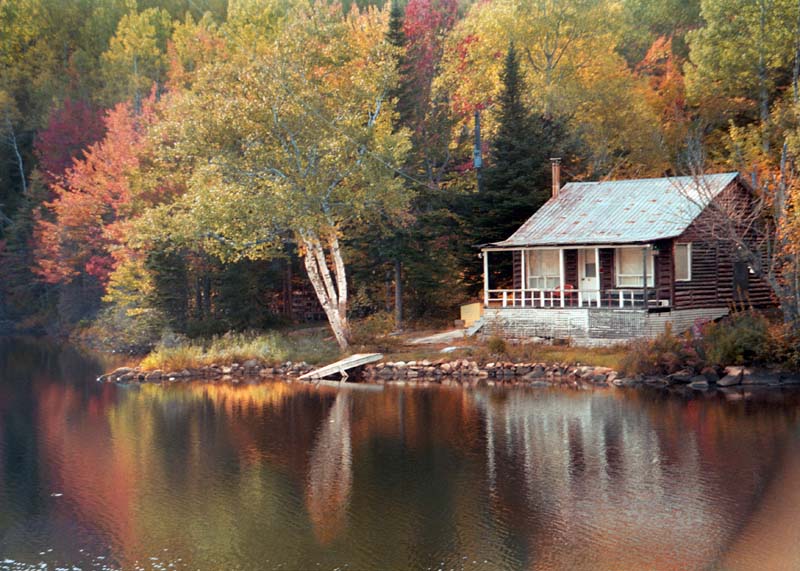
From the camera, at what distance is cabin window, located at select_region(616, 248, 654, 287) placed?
122 ft

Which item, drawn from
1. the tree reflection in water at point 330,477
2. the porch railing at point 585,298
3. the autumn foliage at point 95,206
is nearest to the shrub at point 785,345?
the porch railing at point 585,298

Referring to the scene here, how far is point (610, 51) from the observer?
5691cm

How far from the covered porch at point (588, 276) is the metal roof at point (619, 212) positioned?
1.54 ft

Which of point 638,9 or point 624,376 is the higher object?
point 638,9

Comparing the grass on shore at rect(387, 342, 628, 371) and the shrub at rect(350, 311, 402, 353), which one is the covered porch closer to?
the grass on shore at rect(387, 342, 628, 371)

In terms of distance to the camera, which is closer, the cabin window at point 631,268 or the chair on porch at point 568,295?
the cabin window at point 631,268

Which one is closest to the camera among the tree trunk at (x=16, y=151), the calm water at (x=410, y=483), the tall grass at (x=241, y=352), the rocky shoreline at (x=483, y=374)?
the calm water at (x=410, y=483)

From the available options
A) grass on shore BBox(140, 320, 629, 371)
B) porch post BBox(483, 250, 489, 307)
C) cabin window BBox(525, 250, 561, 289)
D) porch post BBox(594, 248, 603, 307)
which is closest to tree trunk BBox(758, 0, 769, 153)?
porch post BBox(594, 248, 603, 307)

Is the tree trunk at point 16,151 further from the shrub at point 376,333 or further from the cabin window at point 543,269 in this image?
→ the cabin window at point 543,269

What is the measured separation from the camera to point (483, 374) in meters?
34.6

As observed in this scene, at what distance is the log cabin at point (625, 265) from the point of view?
35562 mm

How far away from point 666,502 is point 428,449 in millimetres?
6827

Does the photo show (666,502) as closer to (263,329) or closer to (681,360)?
(681,360)

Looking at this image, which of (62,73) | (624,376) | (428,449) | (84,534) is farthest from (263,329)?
(62,73)
